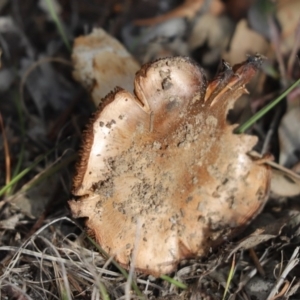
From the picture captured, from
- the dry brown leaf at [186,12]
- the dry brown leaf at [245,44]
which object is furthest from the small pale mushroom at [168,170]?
the dry brown leaf at [186,12]

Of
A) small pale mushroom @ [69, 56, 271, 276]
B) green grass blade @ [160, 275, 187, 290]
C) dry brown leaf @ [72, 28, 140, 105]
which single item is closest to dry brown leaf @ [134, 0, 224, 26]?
dry brown leaf @ [72, 28, 140, 105]

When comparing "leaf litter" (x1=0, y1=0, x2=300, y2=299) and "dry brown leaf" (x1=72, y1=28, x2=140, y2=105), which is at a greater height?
"dry brown leaf" (x1=72, y1=28, x2=140, y2=105)

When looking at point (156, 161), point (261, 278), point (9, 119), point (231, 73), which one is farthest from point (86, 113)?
point (261, 278)

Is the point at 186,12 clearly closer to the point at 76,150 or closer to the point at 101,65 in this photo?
the point at 101,65

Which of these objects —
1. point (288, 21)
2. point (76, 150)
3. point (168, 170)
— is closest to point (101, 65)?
point (76, 150)

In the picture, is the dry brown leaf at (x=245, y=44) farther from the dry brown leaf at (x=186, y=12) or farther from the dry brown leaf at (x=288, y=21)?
the dry brown leaf at (x=186, y=12)

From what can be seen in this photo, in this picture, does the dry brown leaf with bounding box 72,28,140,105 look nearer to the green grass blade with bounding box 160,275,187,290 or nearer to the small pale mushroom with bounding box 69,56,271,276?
the small pale mushroom with bounding box 69,56,271,276
